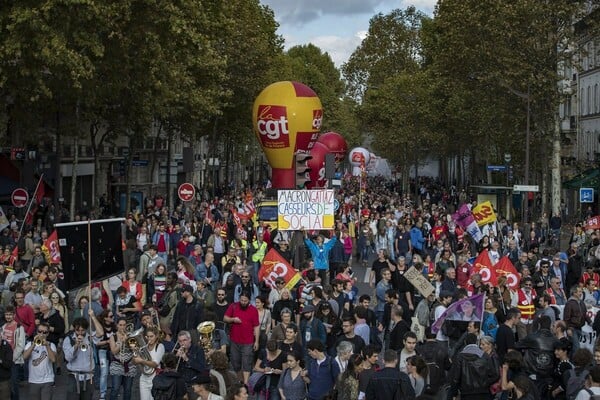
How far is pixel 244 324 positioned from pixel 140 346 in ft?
6.42

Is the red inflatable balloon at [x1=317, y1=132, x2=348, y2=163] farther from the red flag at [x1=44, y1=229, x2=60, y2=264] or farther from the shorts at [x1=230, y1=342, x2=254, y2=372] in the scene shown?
the shorts at [x1=230, y1=342, x2=254, y2=372]

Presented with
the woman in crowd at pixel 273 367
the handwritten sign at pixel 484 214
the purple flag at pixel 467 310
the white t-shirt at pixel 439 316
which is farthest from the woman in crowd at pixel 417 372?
the handwritten sign at pixel 484 214

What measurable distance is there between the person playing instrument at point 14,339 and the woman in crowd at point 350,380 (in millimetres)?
4676

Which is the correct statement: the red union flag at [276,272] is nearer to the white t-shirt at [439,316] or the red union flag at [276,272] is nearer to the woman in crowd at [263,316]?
the woman in crowd at [263,316]

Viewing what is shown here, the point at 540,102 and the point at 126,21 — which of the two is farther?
the point at 540,102

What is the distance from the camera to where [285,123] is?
156ft

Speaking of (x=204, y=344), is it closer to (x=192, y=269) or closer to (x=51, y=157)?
(x=192, y=269)

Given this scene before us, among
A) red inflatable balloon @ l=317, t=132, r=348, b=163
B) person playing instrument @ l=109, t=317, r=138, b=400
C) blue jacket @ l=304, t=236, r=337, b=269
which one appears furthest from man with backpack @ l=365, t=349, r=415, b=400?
red inflatable balloon @ l=317, t=132, r=348, b=163

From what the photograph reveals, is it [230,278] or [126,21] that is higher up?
[126,21]

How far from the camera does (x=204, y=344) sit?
14.0 m

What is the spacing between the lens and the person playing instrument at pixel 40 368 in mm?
14414

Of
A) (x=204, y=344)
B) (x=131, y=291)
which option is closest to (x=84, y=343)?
A: (x=204, y=344)

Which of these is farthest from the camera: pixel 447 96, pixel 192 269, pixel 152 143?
pixel 152 143

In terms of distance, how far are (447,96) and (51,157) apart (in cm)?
2508
